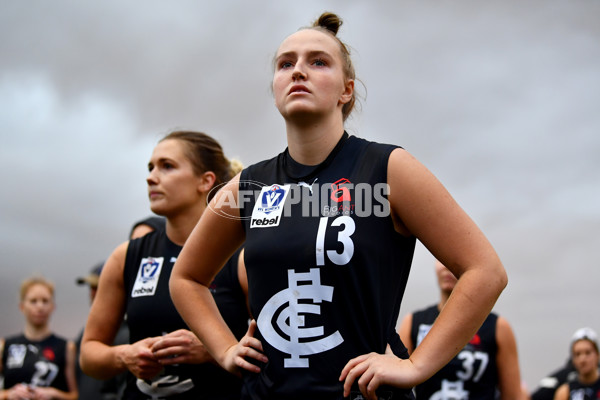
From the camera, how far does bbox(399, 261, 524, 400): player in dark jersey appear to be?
548cm

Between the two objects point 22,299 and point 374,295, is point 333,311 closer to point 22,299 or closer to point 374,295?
point 374,295

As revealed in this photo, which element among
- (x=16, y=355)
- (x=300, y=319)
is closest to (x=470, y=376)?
(x=300, y=319)

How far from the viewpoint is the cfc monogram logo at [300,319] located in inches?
93.7

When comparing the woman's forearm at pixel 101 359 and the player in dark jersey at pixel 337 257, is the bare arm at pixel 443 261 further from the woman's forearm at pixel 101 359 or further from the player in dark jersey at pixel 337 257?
the woman's forearm at pixel 101 359

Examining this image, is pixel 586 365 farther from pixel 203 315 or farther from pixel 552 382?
pixel 203 315

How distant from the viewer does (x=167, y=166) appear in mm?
3963

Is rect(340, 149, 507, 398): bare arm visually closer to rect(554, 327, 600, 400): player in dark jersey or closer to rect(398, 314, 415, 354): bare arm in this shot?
rect(398, 314, 415, 354): bare arm

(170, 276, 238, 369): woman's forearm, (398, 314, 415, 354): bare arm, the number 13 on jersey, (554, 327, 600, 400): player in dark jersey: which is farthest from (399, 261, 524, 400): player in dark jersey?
(554, 327, 600, 400): player in dark jersey

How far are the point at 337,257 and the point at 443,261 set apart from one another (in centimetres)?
42

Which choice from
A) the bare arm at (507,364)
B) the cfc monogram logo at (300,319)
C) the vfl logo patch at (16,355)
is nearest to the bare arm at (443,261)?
the cfc monogram logo at (300,319)

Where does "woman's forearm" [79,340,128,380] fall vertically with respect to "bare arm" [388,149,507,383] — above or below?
below

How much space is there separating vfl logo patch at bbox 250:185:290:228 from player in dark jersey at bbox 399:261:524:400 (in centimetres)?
320

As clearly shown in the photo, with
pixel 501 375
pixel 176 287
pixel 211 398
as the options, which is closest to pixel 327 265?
pixel 176 287

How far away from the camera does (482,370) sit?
218 inches
